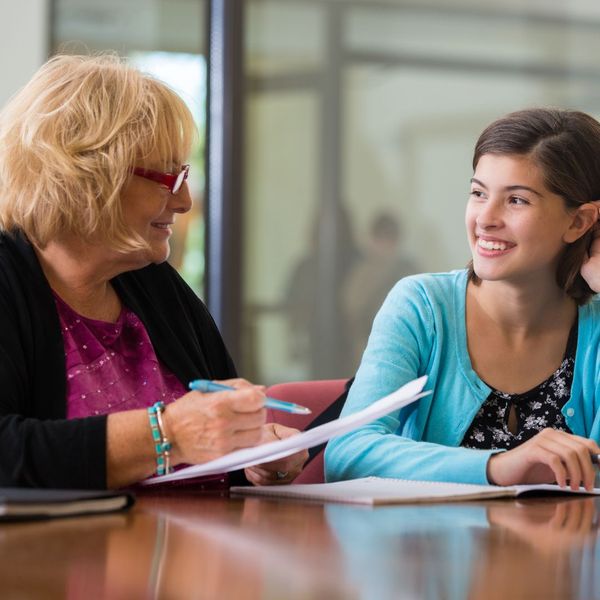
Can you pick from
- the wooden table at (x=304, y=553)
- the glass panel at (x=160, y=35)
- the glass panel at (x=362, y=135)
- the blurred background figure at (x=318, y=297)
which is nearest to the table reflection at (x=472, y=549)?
the wooden table at (x=304, y=553)

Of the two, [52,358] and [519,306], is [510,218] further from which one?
[52,358]

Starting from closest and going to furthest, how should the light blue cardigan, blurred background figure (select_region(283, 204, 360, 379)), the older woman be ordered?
the older woman < the light blue cardigan < blurred background figure (select_region(283, 204, 360, 379))

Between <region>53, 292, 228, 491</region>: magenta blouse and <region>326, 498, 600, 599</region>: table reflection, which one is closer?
<region>326, 498, 600, 599</region>: table reflection

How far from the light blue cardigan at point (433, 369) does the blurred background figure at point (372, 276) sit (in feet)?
9.37

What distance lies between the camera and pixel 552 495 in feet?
5.30

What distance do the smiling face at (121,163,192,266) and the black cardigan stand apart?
0.39 ft

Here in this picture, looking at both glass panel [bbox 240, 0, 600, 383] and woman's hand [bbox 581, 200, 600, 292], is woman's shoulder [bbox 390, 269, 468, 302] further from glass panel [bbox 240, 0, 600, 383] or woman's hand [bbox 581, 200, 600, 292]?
glass panel [bbox 240, 0, 600, 383]

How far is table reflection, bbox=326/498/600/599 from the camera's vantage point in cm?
95

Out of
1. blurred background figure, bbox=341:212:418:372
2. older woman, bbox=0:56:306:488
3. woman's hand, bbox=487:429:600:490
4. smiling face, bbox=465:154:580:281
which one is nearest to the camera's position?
woman's hand, bbox=487:429:600:490

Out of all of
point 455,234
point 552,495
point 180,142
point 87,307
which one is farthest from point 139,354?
point 455,234

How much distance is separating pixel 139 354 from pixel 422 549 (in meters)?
0.86

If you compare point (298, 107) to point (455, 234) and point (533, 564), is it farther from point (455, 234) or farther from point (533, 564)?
point (533, 564)

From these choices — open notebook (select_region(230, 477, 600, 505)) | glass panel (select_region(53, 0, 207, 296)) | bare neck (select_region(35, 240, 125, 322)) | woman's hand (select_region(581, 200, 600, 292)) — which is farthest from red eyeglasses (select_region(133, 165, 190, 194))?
glass panel (select_region(53, 0, 207, 296))

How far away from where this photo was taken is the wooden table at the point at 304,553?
0.93m
